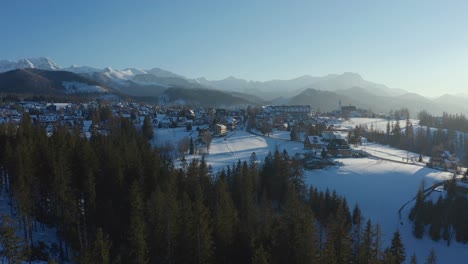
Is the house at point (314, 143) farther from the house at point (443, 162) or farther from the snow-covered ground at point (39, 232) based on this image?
the snow-covered ground at point (39, 232)

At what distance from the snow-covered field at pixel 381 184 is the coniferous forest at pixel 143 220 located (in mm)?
8540

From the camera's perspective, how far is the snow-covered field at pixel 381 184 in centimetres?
3419

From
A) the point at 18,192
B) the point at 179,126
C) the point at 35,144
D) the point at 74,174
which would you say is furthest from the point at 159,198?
the point at 179,126

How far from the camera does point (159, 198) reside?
2055cm

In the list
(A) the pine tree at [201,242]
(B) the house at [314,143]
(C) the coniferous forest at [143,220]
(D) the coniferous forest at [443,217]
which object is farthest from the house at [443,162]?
(A) the pine tree at [201,242]

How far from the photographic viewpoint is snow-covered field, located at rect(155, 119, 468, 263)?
3419cm

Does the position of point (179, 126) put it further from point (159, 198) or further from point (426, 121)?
point (426, 121)

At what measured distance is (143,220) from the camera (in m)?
21.6

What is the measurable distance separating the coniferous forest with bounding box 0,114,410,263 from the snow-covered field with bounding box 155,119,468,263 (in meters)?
8.54

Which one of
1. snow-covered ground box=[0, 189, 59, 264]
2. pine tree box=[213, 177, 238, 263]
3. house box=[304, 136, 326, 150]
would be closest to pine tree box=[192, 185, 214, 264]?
pine tree box=[213, 177, 238, 263]

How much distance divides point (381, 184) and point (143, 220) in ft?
122

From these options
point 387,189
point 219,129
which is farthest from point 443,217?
point 219,129

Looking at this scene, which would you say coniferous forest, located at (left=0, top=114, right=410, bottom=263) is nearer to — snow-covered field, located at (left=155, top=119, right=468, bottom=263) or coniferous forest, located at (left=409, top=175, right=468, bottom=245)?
snow-covered field, located at (left=155, top=119, right=468, bottom=263)

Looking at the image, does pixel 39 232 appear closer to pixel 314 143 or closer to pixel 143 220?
pixel 143 220
